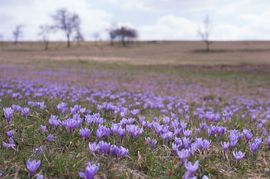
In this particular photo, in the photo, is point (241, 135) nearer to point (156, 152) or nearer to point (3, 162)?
point (156, 152)

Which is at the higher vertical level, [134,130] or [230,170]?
[134,130]

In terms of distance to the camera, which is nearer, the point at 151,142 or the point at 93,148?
the point at 93,148

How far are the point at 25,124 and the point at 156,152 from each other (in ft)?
5.39

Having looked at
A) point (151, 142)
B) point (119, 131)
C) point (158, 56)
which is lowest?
point (158, 56)

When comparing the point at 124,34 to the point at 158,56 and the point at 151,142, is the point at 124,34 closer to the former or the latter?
the point at 158,56

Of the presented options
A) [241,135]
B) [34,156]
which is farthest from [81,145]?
[241,135]

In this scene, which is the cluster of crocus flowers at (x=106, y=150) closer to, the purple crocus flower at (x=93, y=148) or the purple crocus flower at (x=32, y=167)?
the purple crocus flower at (x=93, y=148)

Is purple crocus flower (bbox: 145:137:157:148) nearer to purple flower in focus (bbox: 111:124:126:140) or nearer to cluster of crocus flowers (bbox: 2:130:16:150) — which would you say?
purple flower in focus (bbox: 111:124:126:140)

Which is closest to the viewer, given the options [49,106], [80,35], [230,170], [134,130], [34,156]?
[34,156]

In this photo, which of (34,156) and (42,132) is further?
(42,132)

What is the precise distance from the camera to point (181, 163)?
10.7ft

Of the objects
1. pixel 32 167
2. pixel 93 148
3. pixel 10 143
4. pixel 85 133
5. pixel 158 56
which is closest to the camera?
pixel 32 167

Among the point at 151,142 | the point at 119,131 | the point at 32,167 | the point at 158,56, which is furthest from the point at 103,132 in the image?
the point at 158,56

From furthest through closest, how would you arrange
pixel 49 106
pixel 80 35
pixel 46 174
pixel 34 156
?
pixel 80 35 < pixel 49 106 < pixel 34 156 < pixel 46 174
